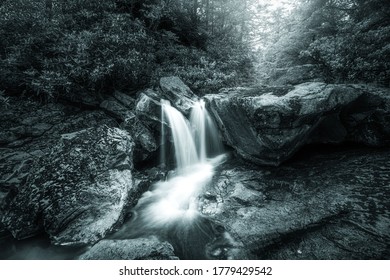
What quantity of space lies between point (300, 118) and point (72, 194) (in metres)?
5.64

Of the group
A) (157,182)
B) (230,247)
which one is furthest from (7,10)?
(230,247)

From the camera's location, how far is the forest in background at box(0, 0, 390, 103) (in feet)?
21.2

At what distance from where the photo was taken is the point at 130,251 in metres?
3.66

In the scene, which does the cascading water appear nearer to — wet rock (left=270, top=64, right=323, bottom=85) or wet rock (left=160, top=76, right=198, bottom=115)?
wet rock (left=160, top=76, right=198, bottom=115)

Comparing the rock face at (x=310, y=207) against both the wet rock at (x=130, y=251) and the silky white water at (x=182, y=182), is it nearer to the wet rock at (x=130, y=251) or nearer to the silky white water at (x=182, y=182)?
the silky white water at (x=182, y=182)

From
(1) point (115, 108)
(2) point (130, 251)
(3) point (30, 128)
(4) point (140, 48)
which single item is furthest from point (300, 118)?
(3) point (30, 128)

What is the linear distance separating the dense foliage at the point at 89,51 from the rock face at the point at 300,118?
3.89 metres

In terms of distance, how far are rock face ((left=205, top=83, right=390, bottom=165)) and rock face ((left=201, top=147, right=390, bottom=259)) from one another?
525 millimetres

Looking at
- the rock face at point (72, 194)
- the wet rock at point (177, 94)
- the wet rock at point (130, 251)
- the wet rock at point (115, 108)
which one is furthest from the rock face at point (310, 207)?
the wet rock at point (115, 108)

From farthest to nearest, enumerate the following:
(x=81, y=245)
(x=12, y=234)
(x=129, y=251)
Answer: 1. (x=12, y=234)
2. (x=81, y=245)
3. (x=129, y=251)

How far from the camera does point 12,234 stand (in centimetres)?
439

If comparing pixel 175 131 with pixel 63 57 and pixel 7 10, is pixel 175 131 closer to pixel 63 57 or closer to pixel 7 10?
pixel 63 57

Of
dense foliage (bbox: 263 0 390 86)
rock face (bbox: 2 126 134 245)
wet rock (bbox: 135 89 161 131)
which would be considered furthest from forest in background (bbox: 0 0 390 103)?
Result: rock face (bbox: 2 126 134 245)
